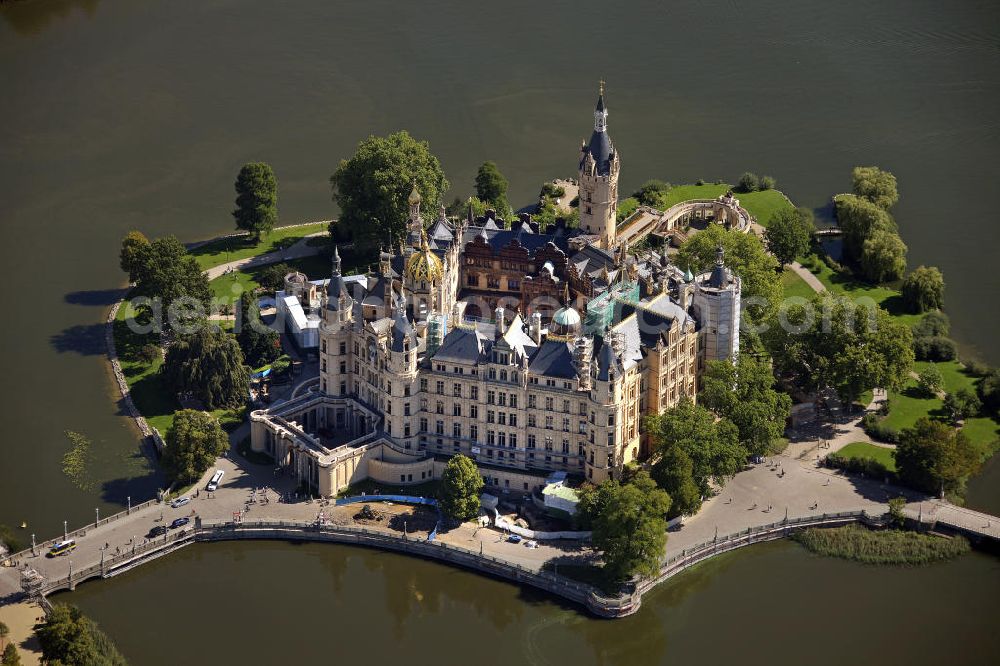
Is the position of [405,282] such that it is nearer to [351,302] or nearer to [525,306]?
[351,302]

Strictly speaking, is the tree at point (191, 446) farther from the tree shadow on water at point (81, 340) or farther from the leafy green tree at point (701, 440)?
the leafy green tree at point (701, 440)

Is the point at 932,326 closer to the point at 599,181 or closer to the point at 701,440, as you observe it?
the point at 599,181

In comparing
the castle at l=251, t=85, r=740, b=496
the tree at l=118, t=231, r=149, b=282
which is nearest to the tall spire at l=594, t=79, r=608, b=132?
the castle at l=251, t=85, r=740, b=496

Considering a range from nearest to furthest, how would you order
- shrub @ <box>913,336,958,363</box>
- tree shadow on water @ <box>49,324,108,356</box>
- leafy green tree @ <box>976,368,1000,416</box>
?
leafy green tree @ <box>976,368,1000,416</box> < shrub @ <box>913,336,958,363</box> < tree shadow on water @ <box>49,324,108,356</box>

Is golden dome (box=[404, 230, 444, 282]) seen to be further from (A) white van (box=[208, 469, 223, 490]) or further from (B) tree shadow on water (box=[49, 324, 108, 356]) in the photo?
(B) tree shadow on water (box=[49, 324, 108, 356])

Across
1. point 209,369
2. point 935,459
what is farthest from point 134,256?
point 935,459

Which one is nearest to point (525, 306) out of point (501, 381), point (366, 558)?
point (501, 381)
